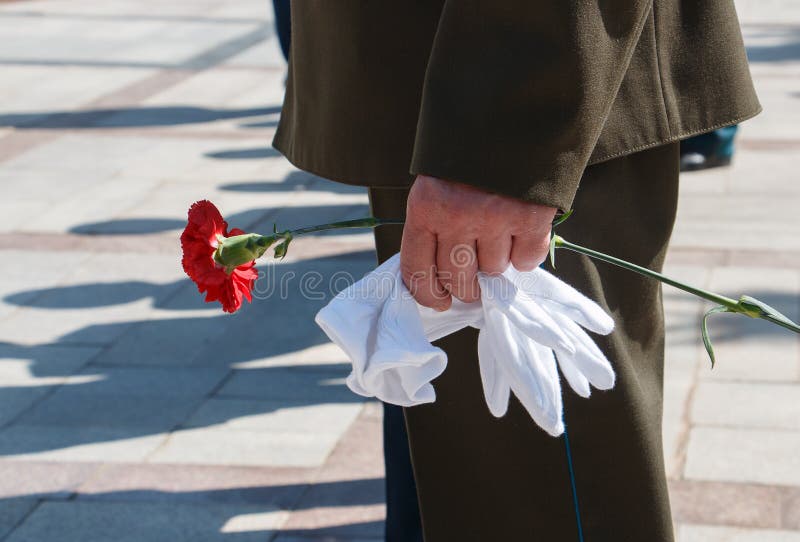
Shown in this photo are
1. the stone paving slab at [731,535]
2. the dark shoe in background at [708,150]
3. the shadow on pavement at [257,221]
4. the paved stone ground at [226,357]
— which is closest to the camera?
the stone paving slab at [731,535]

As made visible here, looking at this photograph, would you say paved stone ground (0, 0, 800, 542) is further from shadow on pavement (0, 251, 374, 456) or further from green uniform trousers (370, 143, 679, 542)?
green uniform trousers (370, 143, 679, 542)

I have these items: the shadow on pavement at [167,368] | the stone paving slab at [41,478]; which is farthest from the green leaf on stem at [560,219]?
the shadow on pavement at [167,368]

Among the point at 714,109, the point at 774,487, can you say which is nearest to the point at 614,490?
the point at 714,109

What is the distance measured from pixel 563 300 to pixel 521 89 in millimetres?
269

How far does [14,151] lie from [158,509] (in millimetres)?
4309

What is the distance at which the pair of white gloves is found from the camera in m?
1.39

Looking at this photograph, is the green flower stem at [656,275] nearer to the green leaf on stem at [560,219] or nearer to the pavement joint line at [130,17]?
the green leaf on stem at [560,219]

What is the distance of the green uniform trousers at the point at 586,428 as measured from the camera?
1596 mm

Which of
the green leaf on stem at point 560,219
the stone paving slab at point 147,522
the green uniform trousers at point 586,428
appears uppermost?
the green leaf on stem at point 560,219

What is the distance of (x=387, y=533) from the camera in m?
2.32

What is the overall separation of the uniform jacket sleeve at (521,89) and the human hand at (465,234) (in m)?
0.02

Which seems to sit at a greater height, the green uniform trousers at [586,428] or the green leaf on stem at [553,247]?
the green leaf on stem at [553,247]

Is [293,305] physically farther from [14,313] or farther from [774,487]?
[774,487]

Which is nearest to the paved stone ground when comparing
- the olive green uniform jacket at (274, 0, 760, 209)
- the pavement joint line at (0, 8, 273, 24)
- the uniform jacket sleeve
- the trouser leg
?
the trouser leg
